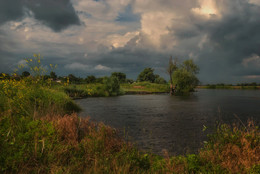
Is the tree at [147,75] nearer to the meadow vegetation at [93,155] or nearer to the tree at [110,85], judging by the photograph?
the tree at [110,85]

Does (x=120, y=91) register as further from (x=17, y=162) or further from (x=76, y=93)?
(x=17, y=162)

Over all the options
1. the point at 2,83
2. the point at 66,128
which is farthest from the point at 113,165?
the point at 2,83

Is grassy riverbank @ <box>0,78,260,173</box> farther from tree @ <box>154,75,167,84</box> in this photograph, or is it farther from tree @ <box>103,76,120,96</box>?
tree @ <box>154,75,167,84</box>

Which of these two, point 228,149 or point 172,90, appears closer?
point 228,149

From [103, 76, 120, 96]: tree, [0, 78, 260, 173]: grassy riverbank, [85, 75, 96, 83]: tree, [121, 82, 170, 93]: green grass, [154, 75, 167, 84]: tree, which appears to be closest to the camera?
[0, 78, 260, 173]: grassy riverbank

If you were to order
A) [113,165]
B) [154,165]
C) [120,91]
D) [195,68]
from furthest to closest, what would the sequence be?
[195,68]
[120,91]
[154,165]
[113,165]

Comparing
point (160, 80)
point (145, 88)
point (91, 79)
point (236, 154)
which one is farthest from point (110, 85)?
point (160, 80)

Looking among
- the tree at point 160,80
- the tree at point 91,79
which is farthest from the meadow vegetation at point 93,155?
the tree at point 160,80

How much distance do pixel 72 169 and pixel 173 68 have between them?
224 feet

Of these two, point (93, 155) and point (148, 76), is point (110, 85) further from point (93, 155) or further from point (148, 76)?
point (148, 76)

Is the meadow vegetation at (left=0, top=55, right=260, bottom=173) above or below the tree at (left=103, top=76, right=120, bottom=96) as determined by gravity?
below

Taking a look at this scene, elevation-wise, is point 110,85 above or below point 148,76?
below

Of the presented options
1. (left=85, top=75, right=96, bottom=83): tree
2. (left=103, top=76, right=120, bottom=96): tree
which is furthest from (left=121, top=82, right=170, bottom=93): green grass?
(left=103, top=76, right=120, bottom=96): tree

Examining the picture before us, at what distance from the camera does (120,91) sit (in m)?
58.7
